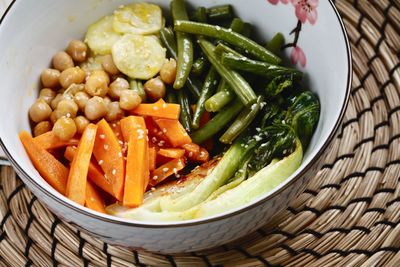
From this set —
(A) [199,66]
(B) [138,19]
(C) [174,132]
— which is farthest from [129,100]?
(B) [138,19]

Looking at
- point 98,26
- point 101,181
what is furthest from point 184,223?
point 98,26

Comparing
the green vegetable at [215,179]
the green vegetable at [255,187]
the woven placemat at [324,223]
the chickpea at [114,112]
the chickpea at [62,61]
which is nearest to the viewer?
the green vegetable at [255,187]

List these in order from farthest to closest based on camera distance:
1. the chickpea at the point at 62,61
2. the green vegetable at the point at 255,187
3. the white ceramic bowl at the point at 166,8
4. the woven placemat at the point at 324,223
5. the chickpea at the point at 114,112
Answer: the chickpea at the point at 62,61
the chickpea at the point at 114,112
the woven placemat at the point at 324,223
the green vegetable at the point at 255,187
the white ceramic bowl at the point at 166,8

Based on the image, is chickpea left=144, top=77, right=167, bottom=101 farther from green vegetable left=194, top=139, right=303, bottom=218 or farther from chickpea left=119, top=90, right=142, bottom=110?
green vegetable left=194, top=139, right=303, bottom=218

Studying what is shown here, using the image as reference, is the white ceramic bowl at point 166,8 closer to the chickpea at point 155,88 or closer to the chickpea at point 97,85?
the chickpea at point 97,85

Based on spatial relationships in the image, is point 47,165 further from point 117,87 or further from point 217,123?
point 217,123

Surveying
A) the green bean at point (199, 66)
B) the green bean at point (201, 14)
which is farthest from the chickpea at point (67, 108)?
the green bean at point (201, 14)
